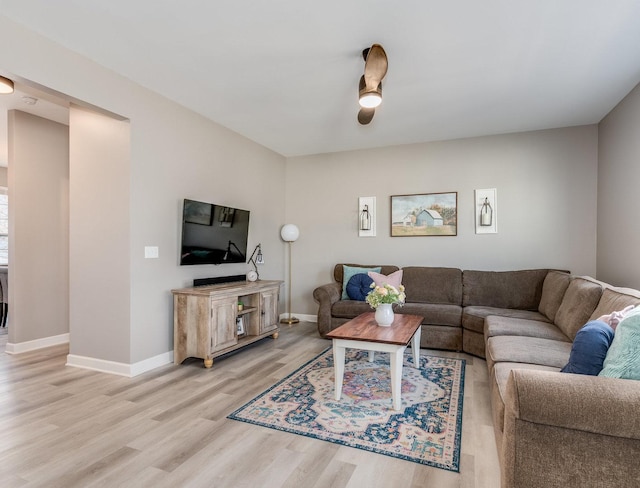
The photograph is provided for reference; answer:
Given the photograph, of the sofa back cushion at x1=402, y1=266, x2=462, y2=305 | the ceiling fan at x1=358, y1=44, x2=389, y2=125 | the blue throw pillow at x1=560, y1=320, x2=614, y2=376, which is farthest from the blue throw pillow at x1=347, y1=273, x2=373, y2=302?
the blue throw pillow at x1=560, y1=320, x2=614, y2=376

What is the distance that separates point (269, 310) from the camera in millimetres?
4555

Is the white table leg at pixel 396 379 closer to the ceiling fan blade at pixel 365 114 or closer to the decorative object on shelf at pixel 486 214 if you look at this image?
the ceiling fan blade at pixel 365 114

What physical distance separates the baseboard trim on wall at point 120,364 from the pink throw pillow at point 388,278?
2.53 m

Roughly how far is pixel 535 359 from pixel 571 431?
1057mm

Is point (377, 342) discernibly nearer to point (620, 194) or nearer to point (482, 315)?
point (482, 315)

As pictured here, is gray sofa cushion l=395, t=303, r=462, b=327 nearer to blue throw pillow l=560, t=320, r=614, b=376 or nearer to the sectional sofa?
the sectional sofa

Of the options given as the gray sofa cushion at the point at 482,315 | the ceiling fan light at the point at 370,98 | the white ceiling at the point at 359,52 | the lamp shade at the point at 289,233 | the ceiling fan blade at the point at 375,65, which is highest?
the white ceiling at the point at 359,52

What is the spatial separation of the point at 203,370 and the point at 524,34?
151 inches

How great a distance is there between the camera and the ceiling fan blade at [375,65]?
8.23 feet

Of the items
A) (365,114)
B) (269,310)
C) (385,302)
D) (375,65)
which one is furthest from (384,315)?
(375,65)

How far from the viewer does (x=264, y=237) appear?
5410 mm

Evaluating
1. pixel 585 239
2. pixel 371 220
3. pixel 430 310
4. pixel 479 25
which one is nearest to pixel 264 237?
pixel 371 220

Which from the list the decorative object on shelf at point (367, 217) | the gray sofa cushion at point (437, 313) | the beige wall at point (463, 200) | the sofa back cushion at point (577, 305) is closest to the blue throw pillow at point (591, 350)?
the sofa back cushion at point (577, 305)

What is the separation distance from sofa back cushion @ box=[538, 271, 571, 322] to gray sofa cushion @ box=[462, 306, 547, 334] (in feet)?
0.34
